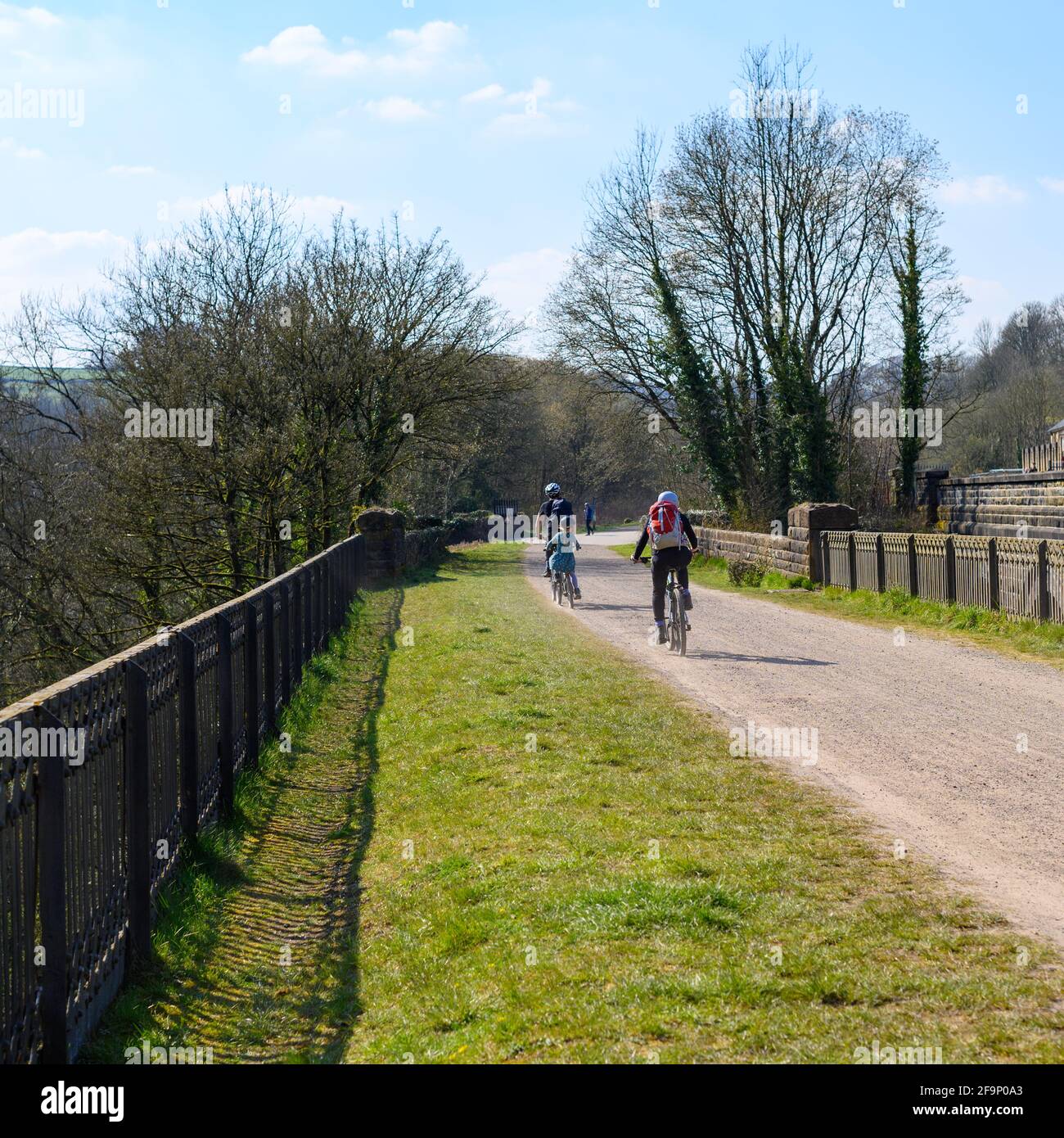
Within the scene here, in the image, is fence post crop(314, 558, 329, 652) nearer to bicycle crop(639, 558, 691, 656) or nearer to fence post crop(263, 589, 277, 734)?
fence post crop(263, 589, 277, 734)

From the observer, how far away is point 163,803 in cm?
636

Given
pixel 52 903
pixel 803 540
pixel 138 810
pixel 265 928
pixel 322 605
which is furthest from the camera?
pixel 803 540

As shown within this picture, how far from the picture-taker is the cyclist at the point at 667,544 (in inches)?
563

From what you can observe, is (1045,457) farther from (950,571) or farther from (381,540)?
(381,540)

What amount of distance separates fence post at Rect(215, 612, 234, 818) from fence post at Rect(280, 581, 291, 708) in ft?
10.2

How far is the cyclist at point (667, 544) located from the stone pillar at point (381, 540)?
48.1ft

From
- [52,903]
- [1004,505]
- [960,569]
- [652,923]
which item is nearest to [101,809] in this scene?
[52,903]

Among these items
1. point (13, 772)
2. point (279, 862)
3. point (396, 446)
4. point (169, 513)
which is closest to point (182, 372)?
point (169, 513)

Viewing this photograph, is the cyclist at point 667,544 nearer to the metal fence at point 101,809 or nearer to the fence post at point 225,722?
the metal fence at point 101,809

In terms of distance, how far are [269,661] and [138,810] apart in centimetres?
498

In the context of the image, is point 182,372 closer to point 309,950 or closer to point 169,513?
point 169,513

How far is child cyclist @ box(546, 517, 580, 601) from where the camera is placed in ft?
65.0

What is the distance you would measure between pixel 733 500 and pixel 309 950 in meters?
33.1

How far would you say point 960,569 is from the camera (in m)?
17.7
